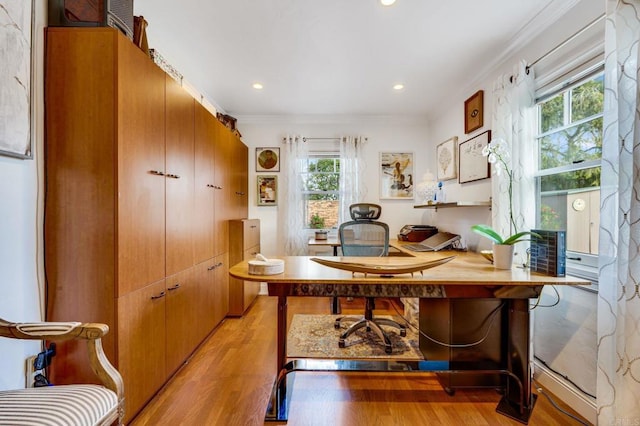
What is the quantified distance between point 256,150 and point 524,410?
3.77 meters

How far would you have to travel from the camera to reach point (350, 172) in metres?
3.87

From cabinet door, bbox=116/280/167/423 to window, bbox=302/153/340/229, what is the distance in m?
2.53

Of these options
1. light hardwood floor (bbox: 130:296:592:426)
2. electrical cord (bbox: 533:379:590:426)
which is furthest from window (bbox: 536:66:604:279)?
light hardwood floor (bbox: 130:296:592:426)

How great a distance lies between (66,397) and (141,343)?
23.3 inches

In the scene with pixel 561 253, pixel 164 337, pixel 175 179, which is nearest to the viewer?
pixel 561 253

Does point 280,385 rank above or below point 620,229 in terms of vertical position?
below

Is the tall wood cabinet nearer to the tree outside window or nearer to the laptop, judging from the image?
the laptop

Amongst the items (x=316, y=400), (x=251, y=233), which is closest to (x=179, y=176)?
(x=251, y=233)

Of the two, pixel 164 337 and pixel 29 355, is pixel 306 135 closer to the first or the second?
pixel 164 337

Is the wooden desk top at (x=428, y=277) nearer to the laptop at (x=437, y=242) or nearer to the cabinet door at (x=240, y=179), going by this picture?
the laptop at (x=437, y=242)

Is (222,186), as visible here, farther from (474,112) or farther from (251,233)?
(474,112)

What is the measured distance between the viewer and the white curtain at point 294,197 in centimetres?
384

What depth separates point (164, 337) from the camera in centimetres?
177

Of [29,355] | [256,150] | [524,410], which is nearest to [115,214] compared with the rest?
[29,355]
